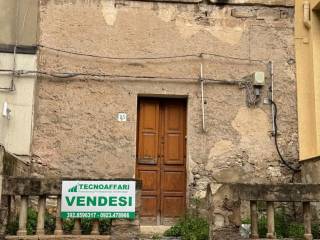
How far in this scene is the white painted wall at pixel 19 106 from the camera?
8930 mm

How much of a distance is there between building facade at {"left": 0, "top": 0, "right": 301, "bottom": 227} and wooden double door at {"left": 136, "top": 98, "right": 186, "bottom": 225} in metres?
0.02

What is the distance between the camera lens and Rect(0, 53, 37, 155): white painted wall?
8930 millimetres

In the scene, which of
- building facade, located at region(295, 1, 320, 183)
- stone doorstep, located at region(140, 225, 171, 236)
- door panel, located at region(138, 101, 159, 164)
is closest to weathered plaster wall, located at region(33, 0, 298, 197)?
building facade, located at region(295, 1, 320, 183)

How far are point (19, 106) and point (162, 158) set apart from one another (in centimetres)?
284

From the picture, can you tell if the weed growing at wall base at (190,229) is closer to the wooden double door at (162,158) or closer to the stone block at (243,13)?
the wooden double door at (162,158)

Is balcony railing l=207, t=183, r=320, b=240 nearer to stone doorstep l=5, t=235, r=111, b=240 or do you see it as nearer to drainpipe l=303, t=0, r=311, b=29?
stone doorstep l=5, t=235, r=111, b=240

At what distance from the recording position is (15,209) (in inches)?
Result: 281

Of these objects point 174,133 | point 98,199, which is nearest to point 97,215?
point 98,199

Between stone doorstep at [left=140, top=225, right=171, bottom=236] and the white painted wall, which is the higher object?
the white painted wall

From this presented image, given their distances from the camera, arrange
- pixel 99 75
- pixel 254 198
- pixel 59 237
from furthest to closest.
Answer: pixel 99 75
pixel 254 198
pixel 59 237

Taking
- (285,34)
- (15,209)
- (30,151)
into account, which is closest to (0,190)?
(15,209)

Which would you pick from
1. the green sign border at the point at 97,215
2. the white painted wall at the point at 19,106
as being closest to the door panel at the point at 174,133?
the white painted wall at the point at 19,106

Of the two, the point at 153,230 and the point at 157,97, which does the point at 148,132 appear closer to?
the point at 157,97

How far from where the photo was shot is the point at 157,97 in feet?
31.5
